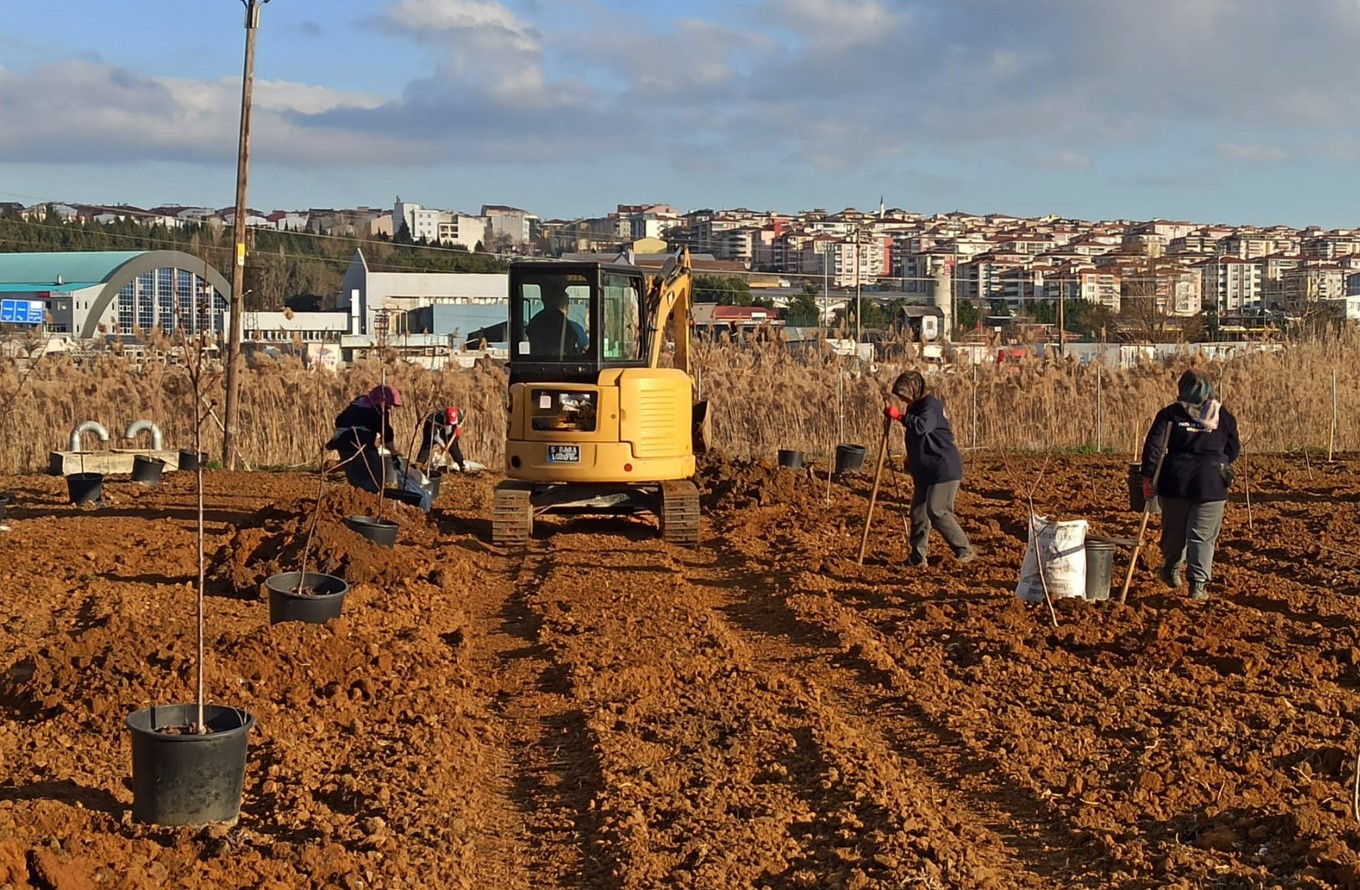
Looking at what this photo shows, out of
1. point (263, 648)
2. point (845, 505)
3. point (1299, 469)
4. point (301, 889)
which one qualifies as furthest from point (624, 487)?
point (1299, 469)

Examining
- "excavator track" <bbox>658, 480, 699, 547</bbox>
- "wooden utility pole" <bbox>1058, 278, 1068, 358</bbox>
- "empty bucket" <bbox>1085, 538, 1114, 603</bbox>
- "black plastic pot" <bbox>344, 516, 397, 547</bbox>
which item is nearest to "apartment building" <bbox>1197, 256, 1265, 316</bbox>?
"wooden utility pole" <bbox>1058, 278, 1068, 358</bbox>

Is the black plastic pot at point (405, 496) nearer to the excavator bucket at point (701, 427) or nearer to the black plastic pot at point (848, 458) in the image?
Answer: the excavator bucket at point (701, 427)

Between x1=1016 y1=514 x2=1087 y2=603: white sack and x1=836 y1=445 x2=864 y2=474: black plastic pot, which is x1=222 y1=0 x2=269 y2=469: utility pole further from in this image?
x1=1016 y1=514 x2=1087 y2=603: white sack

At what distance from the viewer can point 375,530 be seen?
1269 cm

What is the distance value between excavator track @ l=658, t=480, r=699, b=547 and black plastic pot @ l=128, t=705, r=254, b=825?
8.58 meters

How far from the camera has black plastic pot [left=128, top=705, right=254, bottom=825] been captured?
5668 mm

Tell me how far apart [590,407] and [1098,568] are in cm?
533

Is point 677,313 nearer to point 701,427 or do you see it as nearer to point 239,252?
point 701,427

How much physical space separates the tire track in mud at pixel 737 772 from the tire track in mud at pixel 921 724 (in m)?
0.07

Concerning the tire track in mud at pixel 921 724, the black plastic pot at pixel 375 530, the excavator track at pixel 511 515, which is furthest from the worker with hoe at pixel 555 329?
the tire track in mud at pixel 921 724

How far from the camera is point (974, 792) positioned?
6.44 metres

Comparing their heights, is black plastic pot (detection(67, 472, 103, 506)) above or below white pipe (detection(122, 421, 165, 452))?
below

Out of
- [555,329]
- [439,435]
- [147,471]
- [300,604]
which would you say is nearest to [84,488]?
[147,471]

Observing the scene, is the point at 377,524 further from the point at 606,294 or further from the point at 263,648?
the point at 263,648
